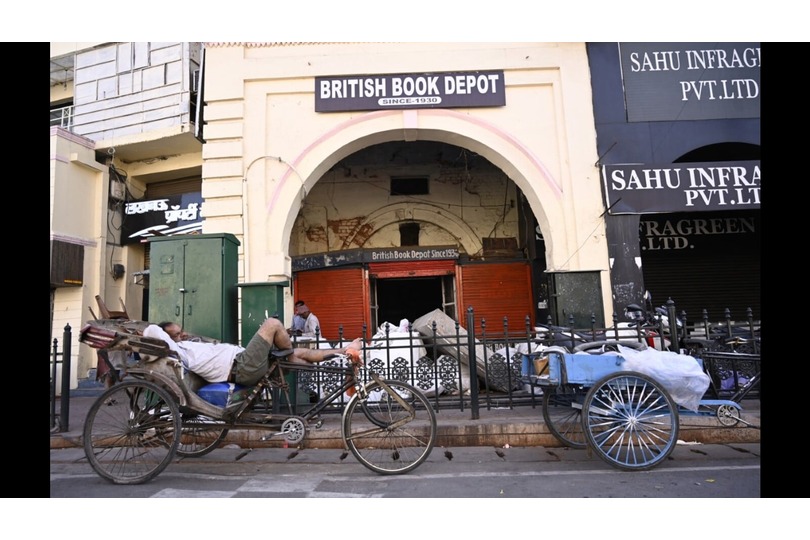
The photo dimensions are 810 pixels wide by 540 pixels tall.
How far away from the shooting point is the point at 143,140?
11.5 m

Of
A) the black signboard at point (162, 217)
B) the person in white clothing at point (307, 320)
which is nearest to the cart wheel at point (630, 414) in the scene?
the person in white clothing at point (307, 320)

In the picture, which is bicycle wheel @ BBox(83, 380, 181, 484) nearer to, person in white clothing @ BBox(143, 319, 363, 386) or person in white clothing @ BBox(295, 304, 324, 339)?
person in white clothing @ BBox(143, 319, 363, 386)

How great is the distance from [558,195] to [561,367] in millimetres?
5113

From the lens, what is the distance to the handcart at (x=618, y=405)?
14.6 feet

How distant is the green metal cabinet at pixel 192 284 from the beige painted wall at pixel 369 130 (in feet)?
5.77

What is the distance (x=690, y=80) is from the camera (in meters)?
9.46

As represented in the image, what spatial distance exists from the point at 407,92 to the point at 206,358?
20.7 ft

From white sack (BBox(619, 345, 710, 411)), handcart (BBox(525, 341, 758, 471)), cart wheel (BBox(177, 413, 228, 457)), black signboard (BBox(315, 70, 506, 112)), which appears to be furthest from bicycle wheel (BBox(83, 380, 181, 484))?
black signboard (BBox(315, 70, 506, 112))

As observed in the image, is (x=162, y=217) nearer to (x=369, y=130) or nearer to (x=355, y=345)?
(x=369, y=130)

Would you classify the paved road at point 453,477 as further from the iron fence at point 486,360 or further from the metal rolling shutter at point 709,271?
the metal rolling shutter at point 709,271

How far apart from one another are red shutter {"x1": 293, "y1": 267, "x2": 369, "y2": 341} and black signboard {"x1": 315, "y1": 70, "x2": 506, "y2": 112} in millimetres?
4338

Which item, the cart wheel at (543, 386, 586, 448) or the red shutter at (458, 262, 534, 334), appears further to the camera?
the red shutter at (458, 262, 534, 334)

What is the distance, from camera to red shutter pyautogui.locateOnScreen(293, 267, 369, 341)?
1218cm
